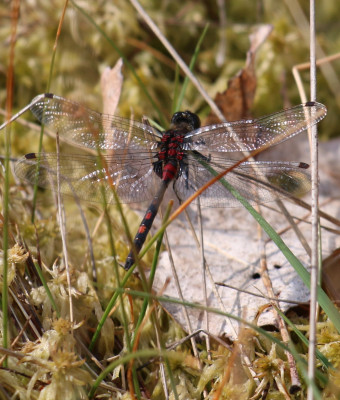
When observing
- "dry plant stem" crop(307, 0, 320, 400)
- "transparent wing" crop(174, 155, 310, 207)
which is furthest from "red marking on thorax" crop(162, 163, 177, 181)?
"dry plant stem" crop(307, 0, 320, 400)

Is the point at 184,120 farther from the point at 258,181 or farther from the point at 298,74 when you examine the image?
the point at 298,74

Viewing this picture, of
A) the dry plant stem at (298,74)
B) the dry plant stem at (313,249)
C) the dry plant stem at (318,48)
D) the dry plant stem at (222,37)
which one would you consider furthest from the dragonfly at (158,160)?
the dry plant stem at (318,48)

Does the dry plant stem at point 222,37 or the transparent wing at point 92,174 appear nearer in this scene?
the transparent wing at point 92,174

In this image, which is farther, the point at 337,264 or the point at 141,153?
the point at 141,153

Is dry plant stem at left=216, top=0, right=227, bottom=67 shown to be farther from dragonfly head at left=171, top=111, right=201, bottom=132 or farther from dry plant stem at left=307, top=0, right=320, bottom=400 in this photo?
dry plant stem at left=307, top=0, right=320, bottom=400

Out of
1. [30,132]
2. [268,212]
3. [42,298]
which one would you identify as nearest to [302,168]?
[268,212]

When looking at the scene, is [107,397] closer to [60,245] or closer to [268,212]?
[60,245]

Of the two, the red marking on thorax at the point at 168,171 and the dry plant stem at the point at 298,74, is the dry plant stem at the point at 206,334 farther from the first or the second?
the dry plant stem at the point at 298,74

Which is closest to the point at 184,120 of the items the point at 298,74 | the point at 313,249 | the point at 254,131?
the point at 254,131
